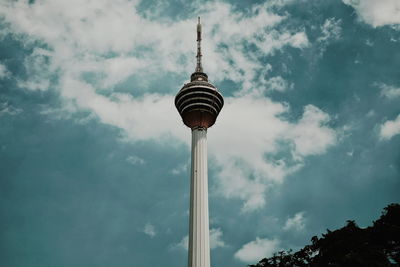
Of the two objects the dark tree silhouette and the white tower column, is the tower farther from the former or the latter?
the dark tree silhouette

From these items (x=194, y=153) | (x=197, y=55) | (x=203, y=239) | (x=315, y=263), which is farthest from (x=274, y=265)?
(x=197, y=55)

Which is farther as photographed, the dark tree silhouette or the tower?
the tower

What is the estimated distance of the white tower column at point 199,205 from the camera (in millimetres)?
49938

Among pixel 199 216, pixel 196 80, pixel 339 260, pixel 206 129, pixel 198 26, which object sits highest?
pixel 198 26

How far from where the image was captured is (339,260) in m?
42.2

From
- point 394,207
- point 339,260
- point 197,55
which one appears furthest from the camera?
point 197,55

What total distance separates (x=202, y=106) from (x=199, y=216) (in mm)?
17754

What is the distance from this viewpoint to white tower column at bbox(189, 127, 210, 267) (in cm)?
4994

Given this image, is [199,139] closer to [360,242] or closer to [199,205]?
[199,205]

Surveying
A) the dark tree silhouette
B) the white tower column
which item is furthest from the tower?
the dark tree silhouette

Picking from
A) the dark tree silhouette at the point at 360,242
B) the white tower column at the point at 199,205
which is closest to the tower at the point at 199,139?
the white tower column at the point at 199,205

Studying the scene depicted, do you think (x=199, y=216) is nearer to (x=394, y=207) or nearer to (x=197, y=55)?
(x=394, y=207)

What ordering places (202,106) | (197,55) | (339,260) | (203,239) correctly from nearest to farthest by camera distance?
1. (339,260)
2. (203,239)
3. (202,106)
4. (197,55)

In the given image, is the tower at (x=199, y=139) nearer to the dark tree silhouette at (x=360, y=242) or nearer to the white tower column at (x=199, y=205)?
the white tower column at (x=199, y=205)
